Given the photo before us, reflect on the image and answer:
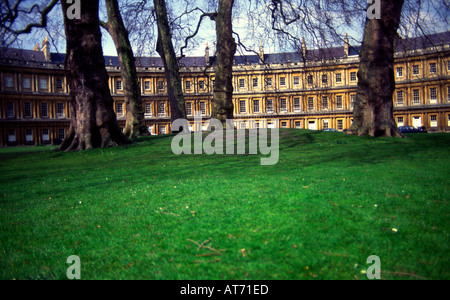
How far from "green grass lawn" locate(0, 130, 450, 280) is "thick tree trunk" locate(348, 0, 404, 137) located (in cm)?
604

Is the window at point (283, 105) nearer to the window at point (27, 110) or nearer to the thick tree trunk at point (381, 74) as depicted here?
the window at point (27, 110)

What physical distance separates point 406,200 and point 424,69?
6431 cm

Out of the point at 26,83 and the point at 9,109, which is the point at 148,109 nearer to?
the point at 26,83

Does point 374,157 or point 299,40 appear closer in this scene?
point 374,157

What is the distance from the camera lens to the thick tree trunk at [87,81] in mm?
13750

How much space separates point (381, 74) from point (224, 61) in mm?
7074

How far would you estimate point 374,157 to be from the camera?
8.74m

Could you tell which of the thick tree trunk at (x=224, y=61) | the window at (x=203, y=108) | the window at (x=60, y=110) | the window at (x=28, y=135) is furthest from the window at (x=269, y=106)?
the thick tree trunk at (x=224, y=61)

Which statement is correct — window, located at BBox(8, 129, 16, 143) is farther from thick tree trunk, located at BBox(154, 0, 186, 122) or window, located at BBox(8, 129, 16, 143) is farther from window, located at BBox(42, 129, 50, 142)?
thick tree trunk, located at BBox(154, 0, 186, 122)

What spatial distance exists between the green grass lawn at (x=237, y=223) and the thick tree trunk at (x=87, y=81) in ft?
20.8

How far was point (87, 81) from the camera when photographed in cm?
1382

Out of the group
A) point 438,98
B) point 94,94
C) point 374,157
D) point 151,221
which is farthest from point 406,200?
point 438,98

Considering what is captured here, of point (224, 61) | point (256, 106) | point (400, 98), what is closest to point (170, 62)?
point (224, 61)
